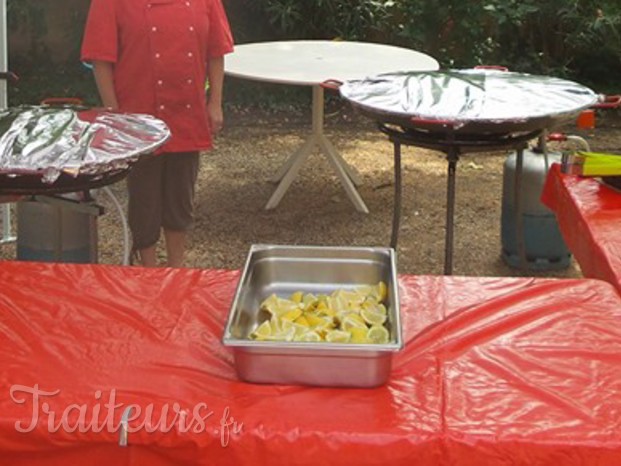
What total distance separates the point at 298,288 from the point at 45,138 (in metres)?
0.78

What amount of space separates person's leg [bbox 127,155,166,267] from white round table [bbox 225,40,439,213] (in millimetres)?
1163

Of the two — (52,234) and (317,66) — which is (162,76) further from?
(317,66)

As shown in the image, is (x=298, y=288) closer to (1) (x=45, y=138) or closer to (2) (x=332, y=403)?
(2) (x=332, y=403)

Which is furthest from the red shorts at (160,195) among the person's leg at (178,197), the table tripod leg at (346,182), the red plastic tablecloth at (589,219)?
the table tripod leg at (346,182)

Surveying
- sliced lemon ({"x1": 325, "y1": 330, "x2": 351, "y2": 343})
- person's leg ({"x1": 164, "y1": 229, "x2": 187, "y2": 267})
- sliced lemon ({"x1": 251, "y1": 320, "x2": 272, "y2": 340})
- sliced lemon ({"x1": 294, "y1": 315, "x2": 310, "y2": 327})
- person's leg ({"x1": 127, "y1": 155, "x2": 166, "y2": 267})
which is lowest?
person's leg ({"x1": 164, "y1": 229, "x2": 187, "y2": 267})

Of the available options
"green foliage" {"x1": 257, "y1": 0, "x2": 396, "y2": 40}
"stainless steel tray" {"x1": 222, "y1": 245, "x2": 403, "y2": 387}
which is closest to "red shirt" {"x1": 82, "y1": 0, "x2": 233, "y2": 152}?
"stainless steel tray" {"x1": 222, "y1": 245, "x2": 403, "y2": 387}

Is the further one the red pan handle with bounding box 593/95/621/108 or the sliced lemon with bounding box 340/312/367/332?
the red pan handle with bounding box 593/95/621/108

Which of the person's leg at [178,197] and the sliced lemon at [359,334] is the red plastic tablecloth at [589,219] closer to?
the sliced lemon at [359,334]

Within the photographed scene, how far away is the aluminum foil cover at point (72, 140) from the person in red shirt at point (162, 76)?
16.1 inches

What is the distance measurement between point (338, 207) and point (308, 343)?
137 inches

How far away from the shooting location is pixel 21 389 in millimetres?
1688

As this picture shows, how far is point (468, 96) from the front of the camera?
3.12 metres

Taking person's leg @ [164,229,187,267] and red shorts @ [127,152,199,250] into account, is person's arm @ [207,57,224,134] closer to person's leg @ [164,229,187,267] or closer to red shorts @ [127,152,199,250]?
red shorts @ [127,152,199,250]

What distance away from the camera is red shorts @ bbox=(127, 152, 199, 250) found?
3326 mm
